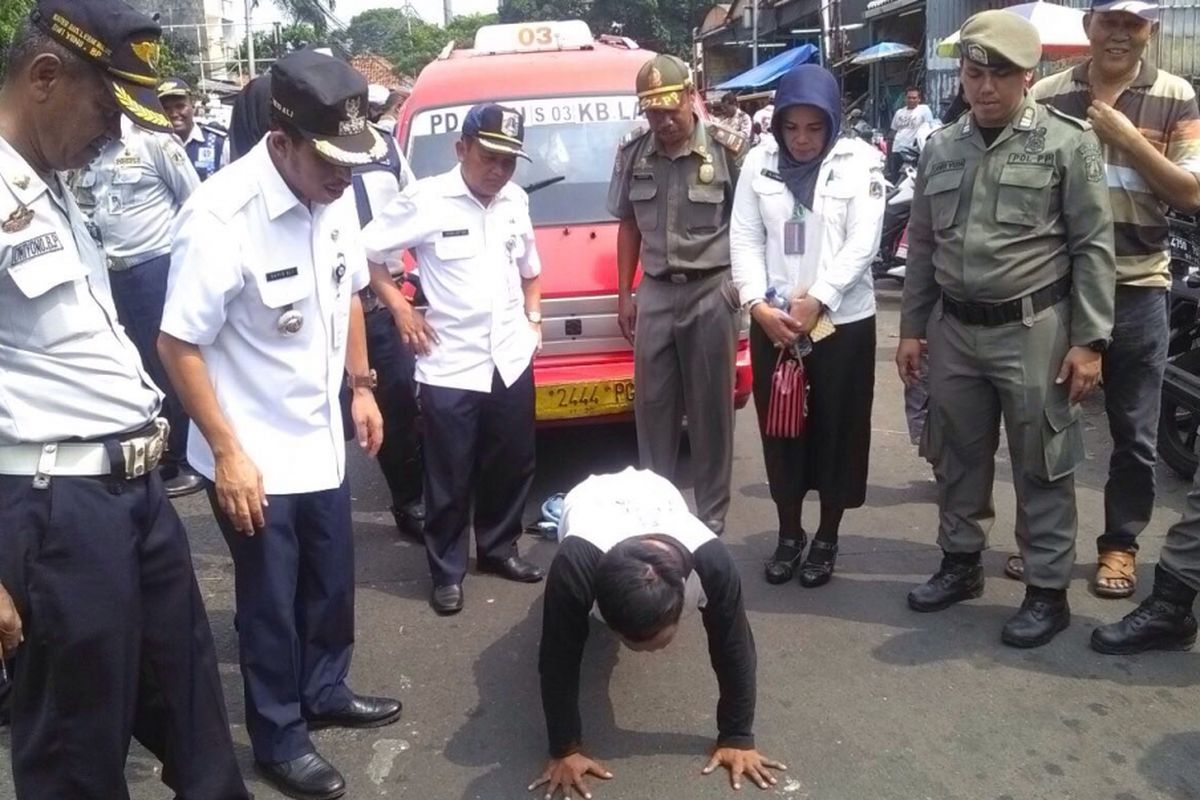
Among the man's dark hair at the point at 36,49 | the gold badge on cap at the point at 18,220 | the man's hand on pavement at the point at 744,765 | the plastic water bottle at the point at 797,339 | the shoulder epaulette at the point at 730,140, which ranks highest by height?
the man's dark hair at the point at 36,49

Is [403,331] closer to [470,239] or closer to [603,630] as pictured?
[470,239]

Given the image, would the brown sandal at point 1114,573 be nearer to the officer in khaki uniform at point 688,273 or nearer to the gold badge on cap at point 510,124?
the officer in khaki uniform at point 688,273

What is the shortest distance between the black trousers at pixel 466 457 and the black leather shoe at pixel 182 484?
1.88 m

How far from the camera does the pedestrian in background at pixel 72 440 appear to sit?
2021 millimetres

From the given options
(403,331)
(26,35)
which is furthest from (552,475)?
(26,35)

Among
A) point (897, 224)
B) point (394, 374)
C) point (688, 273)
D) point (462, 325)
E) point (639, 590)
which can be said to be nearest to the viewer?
point (639, 590)

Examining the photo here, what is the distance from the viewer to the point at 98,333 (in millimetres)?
2170

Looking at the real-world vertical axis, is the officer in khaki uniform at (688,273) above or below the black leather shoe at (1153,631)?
above

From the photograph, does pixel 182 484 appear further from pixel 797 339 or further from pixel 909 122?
pixel 909 122

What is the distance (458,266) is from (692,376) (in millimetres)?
1020

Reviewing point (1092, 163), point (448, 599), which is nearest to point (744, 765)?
point (448, 599)

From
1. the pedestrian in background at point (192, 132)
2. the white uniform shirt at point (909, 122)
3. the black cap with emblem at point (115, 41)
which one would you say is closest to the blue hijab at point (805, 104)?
the black cap with emblem at point (115, 41)

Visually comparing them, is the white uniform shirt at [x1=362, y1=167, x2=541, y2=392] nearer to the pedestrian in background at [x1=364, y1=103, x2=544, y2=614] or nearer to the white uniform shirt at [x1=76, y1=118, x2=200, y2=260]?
the pedestrian in background at [x1=364, y1=103, x2=544, y2=614]

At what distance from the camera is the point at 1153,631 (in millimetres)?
3543
